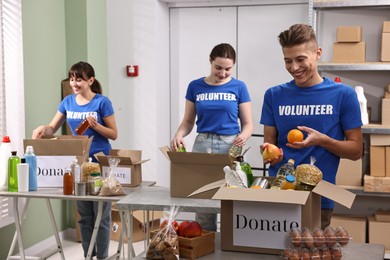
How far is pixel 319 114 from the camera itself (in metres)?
2.44

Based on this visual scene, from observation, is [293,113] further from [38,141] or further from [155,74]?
[155,74]

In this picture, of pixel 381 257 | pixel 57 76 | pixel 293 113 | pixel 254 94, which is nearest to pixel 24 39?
pixel 57 76

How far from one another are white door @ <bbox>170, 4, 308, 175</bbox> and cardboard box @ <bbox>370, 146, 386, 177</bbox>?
3.53ft

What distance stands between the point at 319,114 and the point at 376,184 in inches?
83.0

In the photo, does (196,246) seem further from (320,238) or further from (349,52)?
(349,52)

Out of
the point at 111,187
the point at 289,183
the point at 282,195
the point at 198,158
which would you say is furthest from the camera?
the point at 111,187

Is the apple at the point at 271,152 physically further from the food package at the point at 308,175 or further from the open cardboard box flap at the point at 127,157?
the open cardboard box flap at the point at 127,157

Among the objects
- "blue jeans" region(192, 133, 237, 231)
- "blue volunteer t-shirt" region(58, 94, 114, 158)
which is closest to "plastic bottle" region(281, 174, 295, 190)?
"blue jeans" region(192, 133, 237, 231)

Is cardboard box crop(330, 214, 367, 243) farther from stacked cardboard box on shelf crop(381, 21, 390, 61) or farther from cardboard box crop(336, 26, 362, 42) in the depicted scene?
cardboard box crop(336, 26, 362, 42)

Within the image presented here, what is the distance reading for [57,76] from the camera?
488 cm

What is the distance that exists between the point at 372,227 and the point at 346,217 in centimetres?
21

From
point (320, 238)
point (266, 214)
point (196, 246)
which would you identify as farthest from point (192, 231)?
point (320, 238)

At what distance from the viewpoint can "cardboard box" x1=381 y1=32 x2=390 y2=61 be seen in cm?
438

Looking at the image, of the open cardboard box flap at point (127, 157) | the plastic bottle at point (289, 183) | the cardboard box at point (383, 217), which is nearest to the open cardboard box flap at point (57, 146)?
the open cardboard box flap at point (127, 157)
